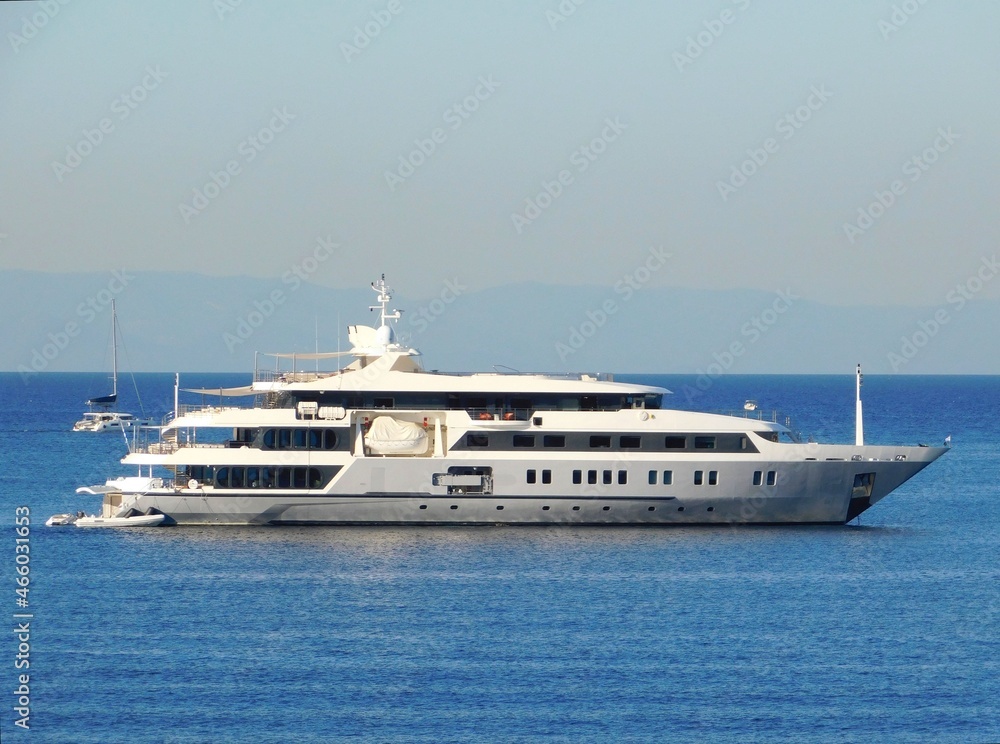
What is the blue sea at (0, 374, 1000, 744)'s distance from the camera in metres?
30.6

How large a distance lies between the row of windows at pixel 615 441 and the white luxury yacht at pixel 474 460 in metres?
0.03

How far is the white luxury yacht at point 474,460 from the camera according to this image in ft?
168

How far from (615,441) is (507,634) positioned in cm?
1537

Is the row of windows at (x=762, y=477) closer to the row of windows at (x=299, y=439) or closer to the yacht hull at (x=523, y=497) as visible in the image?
the yacht hull at (x=523, y=497)

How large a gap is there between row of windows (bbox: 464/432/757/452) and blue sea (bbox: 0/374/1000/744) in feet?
9.02

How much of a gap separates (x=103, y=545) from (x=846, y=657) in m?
24.4

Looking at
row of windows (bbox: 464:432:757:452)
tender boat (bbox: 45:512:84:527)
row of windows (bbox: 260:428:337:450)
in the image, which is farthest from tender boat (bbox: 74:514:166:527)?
row of windows (bbox: 464:432:757:452)

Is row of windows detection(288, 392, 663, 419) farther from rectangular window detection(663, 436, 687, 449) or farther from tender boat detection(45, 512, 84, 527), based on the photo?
tender boat detection(45, 512, 84, 527)

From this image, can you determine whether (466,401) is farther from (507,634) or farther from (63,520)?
(507,634)

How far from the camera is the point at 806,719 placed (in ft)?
101

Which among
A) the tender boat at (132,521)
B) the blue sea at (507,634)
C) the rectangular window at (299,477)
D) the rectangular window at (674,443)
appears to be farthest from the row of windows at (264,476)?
the rectangular window at (674,443)

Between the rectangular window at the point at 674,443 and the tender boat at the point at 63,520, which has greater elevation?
the rectangular window at the point at 674,443

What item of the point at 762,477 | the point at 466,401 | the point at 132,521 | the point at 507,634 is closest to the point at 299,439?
the point at 466,401

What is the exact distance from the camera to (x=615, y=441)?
5162cm
